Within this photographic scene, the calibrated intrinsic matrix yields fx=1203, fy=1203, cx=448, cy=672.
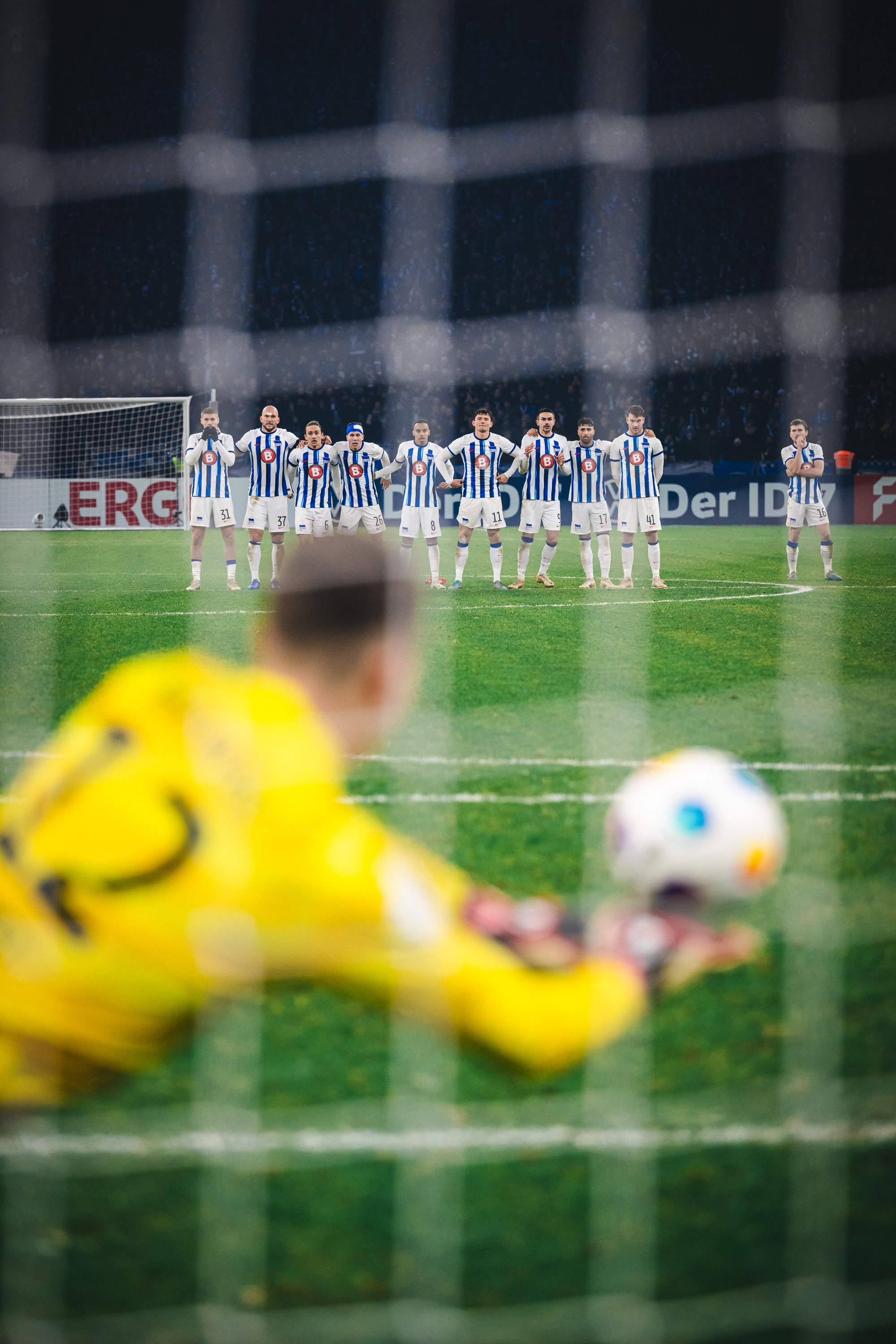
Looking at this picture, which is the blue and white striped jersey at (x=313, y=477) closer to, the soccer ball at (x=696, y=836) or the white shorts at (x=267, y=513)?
the white shorts at (x=267, y=513)

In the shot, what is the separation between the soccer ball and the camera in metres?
1.93

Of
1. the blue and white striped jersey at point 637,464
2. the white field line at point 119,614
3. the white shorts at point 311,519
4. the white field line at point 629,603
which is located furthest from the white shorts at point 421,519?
the white field line at point 119,614

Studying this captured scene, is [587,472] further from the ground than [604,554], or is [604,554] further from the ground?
[587,472]

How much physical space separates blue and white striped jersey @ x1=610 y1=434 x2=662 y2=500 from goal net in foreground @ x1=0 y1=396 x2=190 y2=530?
1139 centimetres

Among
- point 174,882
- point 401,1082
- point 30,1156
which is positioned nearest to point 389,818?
point 401,1082

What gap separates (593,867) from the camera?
3.65 metres

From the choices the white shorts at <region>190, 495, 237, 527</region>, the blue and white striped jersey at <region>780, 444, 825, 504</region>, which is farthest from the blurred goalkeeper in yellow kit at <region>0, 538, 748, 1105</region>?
the blue and white striped jersey at <region>780, 444, 825, 504</region>

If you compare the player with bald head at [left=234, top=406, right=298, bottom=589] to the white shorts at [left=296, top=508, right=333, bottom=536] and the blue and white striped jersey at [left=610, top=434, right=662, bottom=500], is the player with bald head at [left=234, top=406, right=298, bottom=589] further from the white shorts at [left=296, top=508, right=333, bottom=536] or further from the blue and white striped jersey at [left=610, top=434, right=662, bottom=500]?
the blue and white striped jersey at [left=610, top=434, right=662, bottom=500]

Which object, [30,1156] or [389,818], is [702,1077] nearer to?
[30,1156]

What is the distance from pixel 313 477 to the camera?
13.0m

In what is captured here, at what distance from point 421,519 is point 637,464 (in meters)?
2.31

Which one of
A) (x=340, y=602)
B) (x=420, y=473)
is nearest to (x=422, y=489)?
(x=420, y=473)

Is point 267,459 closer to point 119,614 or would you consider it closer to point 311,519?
point 311,519

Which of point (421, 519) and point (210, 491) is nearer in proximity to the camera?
point (210, 491)
